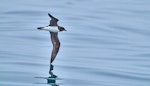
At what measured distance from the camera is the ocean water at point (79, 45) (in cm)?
2273

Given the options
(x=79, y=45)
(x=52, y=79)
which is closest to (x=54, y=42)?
(x=52, y=79)

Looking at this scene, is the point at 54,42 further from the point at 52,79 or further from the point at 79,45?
the point at 79,45

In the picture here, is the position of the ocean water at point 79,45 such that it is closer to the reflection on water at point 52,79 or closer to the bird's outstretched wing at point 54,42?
the reflection on water at point 52,79

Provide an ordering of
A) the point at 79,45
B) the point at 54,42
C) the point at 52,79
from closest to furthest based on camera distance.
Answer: the point at 54,42 < the point at 52,79 < the point at 79,45

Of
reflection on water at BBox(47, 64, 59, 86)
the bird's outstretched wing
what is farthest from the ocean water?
the bird's outstretched wing

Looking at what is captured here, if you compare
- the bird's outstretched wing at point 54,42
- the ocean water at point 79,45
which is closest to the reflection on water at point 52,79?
the ocean water at point 79,45

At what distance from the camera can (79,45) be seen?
27.4m

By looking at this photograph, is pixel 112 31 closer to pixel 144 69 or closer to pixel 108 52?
pixel 108 52

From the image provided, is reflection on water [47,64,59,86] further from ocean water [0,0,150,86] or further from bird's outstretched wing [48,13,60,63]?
bird's outstretched wing [48,13,60,63]

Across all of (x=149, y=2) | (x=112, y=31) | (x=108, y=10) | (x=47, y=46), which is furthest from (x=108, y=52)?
(x=149, y=2)

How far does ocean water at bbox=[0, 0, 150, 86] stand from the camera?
22734mm

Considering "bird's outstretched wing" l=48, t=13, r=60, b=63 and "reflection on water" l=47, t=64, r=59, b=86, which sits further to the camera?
"reflection on water" l=47, t=64, r=59, b=86

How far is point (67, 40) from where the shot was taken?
93.5 feet

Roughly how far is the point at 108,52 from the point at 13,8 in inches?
420
